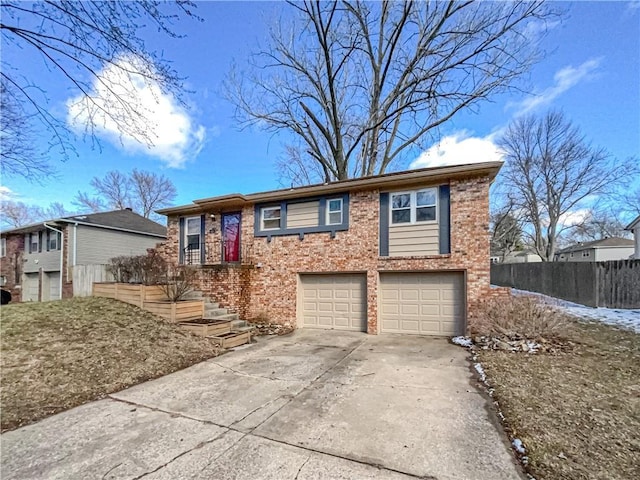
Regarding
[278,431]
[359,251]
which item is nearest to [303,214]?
[359,251]

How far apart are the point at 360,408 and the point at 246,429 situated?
54.9 inches

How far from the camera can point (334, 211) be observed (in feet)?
30.6

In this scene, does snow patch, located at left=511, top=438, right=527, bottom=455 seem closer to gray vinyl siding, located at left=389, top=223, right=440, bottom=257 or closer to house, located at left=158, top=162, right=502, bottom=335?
house, located at left=158, top=162, right=502, bottom=335

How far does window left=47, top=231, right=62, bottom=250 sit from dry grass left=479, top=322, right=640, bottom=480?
19.9 m

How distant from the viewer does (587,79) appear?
8703 mm

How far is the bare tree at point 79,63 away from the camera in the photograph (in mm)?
3371

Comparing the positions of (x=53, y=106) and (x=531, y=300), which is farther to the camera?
(x=531, y=300)

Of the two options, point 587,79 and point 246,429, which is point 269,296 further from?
point 587,79

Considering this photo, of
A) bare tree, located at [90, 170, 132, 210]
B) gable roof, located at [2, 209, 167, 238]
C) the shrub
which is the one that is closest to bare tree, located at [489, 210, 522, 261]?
the shrub

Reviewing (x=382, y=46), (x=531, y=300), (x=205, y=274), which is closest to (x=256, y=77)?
(x=382, y=46)

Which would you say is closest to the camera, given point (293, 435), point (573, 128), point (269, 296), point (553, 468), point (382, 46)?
point (553, 468)

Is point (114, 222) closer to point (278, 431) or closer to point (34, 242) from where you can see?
point (34, 242)

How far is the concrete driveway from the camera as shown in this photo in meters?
2.62

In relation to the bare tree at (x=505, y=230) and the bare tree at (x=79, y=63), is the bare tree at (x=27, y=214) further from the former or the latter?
the bare tree at (x=505, y=230)
